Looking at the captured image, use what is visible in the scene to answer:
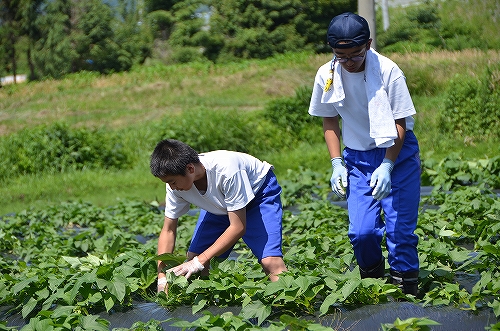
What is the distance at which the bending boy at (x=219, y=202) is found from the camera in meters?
3.50

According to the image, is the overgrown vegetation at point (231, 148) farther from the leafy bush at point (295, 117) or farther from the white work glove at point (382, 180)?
A: the white work glove at point (382, 180)

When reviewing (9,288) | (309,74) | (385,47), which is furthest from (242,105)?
(9,288)

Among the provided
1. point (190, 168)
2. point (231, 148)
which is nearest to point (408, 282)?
point (190, 168)

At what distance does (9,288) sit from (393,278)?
2129mm

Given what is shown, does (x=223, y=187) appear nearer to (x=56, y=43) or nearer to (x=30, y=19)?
(x=56, y=43)

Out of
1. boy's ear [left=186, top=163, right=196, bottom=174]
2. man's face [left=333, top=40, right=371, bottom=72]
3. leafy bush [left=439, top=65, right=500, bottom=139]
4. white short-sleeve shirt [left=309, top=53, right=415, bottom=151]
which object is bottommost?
leafy bush [left=439, top=65, right=500, bottom=139]

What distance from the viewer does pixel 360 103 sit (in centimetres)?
352

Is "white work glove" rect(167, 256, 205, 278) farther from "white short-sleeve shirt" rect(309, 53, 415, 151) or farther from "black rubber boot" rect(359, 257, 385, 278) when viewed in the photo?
"white short-sleeve shirt" rect(309, 53, 415, 151)

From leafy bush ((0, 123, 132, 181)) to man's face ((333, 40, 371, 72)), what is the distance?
309 inches

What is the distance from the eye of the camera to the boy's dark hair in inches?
134

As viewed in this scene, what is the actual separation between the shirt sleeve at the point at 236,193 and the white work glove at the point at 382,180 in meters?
0.66

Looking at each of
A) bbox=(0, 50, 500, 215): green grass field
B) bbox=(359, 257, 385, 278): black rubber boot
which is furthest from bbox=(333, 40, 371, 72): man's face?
bbox=(0, 50, 500, 215): green grass field

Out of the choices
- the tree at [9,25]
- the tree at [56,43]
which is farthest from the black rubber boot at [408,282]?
the tree at [9,25]

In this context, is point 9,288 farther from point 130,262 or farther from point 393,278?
point 393,278
